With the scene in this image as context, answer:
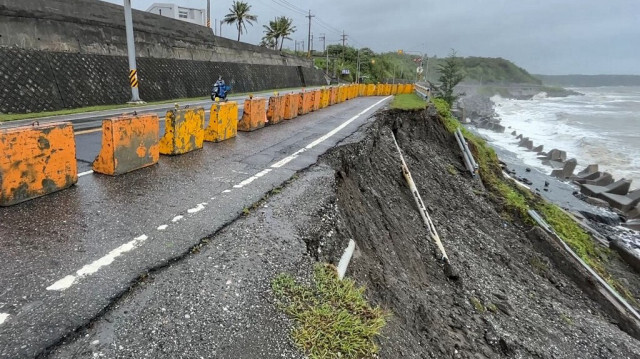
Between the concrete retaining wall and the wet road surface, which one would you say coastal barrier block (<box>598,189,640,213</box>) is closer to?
the wet road surface

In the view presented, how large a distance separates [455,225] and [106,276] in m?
8.99

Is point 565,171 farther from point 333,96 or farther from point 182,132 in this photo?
point 182,132

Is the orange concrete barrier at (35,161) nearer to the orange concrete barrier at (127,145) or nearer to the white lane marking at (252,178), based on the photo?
the orange concrete barrier at (127,145)

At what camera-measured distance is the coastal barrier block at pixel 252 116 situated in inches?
408

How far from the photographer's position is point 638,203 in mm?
19078

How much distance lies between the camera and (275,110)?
12047 millimetres

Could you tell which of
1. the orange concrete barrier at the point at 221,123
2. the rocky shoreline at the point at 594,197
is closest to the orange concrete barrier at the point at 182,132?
the orange concrete barrier at the point at 221,123

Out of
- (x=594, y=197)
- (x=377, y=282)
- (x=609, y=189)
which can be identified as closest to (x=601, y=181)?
(x=609, y=189)

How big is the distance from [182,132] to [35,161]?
Answer: 9.32 ft

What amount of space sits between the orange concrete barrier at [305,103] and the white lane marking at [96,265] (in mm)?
11540

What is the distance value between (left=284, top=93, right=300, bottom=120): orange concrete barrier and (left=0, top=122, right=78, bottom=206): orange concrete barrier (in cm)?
857

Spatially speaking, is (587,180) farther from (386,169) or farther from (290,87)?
(290,87)

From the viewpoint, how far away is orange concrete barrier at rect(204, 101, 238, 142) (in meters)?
8.56

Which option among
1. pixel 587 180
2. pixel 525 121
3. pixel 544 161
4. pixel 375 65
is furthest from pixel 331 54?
pixel 587 180
